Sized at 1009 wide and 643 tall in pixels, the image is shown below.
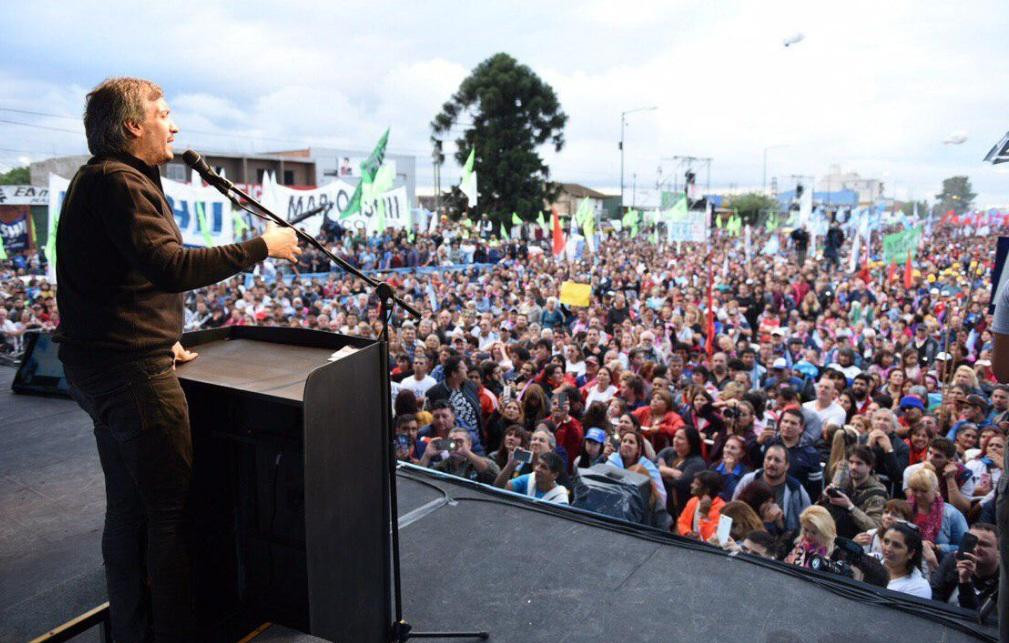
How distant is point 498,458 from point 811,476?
7.14 ft

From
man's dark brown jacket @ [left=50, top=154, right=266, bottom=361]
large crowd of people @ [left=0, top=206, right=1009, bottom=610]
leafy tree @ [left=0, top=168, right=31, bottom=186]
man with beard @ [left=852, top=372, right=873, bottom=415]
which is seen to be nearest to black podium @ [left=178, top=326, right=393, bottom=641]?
man's dark brown jacket @ [left=50, top=154, right=266, bottom=361]

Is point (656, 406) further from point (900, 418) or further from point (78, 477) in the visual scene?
point (78, 477)

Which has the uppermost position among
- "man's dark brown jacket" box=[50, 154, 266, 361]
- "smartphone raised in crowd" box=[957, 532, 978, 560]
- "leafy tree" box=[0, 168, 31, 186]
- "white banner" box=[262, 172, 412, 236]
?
"leafy tree" box=[0, 168, 31, 186]

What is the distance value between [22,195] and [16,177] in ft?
102

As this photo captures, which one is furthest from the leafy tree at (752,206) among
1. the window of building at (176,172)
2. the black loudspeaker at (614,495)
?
the black loudspeaker at (614,495)

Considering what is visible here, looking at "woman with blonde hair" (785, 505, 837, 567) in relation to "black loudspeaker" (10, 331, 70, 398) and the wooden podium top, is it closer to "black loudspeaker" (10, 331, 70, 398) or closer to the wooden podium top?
the wooden podium top

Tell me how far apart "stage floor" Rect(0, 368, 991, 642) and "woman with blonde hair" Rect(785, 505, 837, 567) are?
110 cm

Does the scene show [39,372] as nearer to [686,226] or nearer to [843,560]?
[843,560]

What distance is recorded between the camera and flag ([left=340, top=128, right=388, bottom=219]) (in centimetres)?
1305

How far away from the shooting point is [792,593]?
2.21 metres

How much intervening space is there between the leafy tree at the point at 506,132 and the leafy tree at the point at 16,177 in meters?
39.7

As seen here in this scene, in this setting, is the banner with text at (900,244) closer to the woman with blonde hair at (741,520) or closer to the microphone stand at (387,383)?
the woman with blonde hair at (741,520)

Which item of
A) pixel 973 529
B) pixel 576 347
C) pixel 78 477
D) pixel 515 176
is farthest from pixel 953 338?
pixel 515 176

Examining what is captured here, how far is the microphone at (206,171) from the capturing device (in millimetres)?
1642
